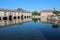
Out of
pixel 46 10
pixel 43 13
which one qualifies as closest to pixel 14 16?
pixel 43 13

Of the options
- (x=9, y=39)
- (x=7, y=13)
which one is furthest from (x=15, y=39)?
(x=7, y=13)

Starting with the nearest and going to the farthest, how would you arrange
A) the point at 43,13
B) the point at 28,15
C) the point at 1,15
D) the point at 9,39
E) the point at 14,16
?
1. the point at 9,39
2. the point at 1,15
3. the point at 14,16
4. the point at 28,15
5. the point at 43,13

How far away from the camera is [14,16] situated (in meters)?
72.7

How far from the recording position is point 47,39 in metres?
15.8

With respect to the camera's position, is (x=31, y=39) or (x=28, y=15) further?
(x=28, y=15)

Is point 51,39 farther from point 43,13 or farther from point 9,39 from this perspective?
point 43,13

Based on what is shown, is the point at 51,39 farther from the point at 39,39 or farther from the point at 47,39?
the point at 39,39

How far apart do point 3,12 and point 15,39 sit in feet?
143

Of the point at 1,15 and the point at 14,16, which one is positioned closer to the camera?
the point at 1,15

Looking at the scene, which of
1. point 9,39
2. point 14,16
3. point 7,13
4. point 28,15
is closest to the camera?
point 9,39

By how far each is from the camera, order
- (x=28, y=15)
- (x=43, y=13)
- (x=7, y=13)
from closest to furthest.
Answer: (x=7, y=13)
(x=28, y=15)
(x=43, y=13)

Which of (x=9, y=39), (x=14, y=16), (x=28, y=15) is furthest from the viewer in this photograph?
(x=28, y=15)

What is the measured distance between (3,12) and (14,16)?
15236mm

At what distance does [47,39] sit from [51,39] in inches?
19.9
